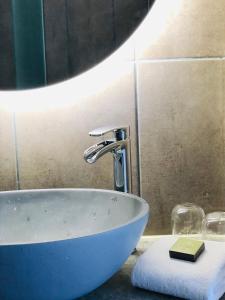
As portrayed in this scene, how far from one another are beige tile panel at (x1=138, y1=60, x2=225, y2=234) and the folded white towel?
257 mm

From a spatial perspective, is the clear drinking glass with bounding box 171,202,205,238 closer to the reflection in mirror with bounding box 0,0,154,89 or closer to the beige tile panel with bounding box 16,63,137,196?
the beige tile panel with bounding box 16,63,137,196

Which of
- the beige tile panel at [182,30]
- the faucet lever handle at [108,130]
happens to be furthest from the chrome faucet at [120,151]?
the beige tile panel at [182,30]

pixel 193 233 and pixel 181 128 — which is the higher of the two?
pixel 181 128

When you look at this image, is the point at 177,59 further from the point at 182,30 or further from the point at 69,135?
the point at 69,135

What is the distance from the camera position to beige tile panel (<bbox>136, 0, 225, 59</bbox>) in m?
0.95

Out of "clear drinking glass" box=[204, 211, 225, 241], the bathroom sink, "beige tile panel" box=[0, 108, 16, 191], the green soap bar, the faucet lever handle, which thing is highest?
the faucet lever handle

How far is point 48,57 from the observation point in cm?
95

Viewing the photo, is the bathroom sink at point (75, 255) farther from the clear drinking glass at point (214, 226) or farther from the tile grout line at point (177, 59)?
the tile grout line at point (177, 59)

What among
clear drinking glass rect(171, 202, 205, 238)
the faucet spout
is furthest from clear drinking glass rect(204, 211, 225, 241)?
the faucet spout

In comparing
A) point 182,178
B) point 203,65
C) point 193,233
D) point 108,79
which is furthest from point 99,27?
point 193,233

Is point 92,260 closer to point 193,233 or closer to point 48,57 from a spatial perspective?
point 193,233

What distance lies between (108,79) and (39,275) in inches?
20.6

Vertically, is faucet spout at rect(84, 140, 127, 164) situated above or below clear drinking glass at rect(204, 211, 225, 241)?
above

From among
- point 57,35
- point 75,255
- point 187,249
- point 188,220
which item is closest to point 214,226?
point 188,220
